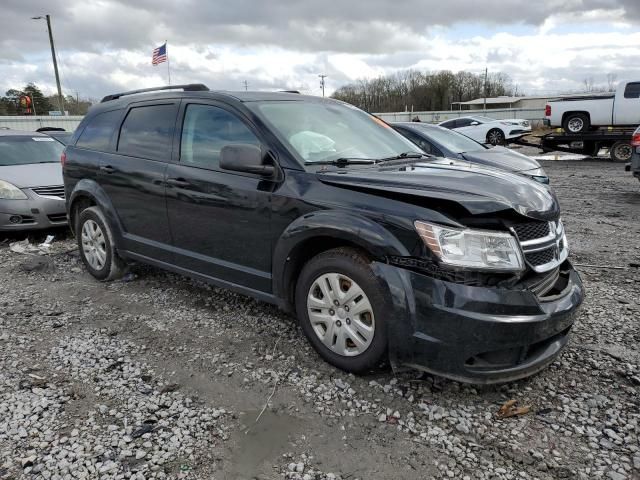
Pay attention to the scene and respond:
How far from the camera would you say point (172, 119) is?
4.18m

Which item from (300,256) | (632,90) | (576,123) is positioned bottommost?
(300,256)

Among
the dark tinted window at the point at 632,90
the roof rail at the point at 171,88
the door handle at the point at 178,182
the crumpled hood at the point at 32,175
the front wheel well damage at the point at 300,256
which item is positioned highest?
the dark tinted window at the point at 632,90

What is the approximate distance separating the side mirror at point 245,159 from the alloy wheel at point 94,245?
230 centimetres

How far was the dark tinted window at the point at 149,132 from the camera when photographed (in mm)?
4199

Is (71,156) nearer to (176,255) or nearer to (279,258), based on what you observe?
(176,255)

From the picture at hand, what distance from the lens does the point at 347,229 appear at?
295 centimetres

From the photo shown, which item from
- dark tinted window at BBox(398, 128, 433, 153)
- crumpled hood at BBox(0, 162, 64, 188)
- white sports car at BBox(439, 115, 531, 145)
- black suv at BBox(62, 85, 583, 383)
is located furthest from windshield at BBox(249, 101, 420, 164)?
white sports car at BBox(439, 115, 531, 145)

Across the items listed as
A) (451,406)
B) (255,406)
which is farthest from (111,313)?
(451,406)

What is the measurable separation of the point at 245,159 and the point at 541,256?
75.1 inches

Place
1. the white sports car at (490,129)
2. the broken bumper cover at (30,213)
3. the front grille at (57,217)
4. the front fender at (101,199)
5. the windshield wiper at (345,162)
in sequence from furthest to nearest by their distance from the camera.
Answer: the white sports car at (490,129)
the front grille at (57,217)
the broken bumper cover at (30,213)
the front fender at (101,199)
the windshield wiper at (345,162)

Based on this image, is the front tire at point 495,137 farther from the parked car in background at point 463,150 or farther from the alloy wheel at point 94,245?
the alloy wheel at point 94,245

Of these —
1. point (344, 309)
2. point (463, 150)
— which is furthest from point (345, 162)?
point (463, 150)

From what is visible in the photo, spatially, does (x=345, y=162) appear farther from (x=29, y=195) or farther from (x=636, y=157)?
(x=636, y=157)

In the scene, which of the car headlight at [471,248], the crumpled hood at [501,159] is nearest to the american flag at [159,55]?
the crumpled hood at [501,159]
